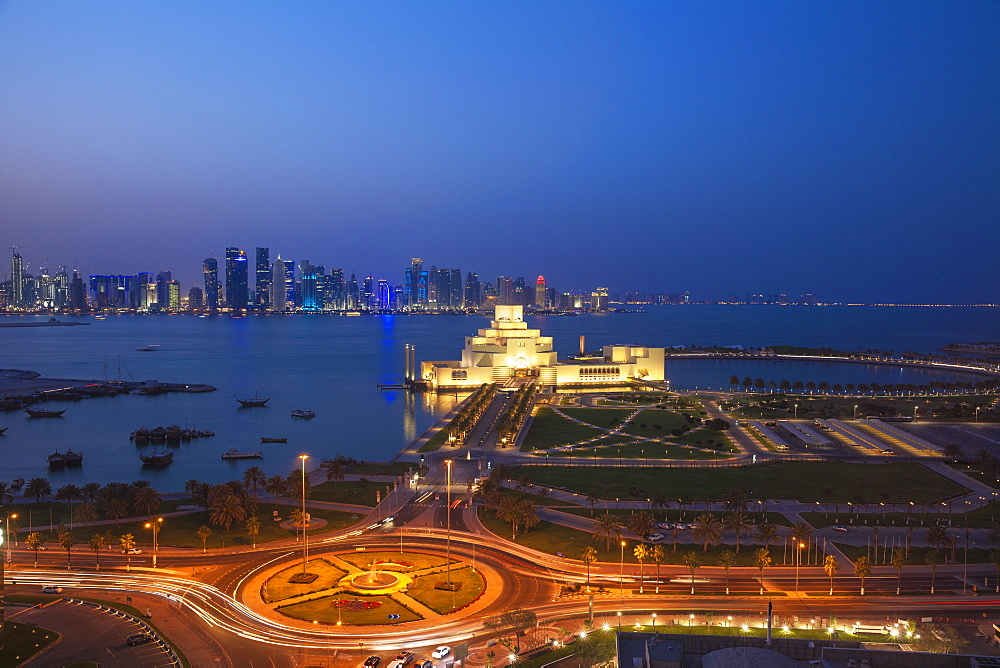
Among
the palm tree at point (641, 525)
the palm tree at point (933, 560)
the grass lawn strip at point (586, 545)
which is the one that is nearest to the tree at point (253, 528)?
the grass lawn strip at point (586, 545)

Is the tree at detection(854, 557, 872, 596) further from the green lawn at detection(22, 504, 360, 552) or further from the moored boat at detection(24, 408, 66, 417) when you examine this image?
the moored boat at detection(24, 408, 66, 417)

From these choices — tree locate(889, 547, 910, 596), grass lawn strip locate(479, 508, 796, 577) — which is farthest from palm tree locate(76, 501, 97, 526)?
tree locate(889, 547, 910, 596)

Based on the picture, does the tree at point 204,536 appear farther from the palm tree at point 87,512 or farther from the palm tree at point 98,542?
the palm tree at point 87,512

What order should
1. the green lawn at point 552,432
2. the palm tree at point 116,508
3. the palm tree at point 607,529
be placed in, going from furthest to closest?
the green lawn at point 552,432 < the palm tree at point 116,508 < the palm tree at point 607,529

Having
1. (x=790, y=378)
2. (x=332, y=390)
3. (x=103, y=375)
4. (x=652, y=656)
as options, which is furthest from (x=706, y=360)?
(x=652, y=656)

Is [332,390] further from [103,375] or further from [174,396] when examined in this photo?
[103,375]

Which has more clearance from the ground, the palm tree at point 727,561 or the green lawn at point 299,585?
the palm tree at point 727,561

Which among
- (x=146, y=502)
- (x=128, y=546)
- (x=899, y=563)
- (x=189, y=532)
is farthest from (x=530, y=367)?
(x=899, y=563)
